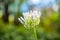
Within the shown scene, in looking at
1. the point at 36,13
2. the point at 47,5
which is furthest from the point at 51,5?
the point at 36,13

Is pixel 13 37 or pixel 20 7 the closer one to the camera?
pixel 13 37

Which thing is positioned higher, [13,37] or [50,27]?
[13,37]

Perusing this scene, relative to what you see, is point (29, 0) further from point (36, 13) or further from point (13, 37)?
point (36, 13)

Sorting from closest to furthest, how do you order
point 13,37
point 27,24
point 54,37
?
point 27,24 → point 13,37 → point 54,37

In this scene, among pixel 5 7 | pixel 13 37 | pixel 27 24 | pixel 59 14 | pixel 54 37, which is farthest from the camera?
pixel 59 14

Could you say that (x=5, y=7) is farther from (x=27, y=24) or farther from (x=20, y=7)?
(x=27, y=24)

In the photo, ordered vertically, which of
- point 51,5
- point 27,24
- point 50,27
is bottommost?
point 50,27

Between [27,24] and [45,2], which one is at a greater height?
[27,24]

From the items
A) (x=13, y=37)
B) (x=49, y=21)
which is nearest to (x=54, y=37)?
(x=13, y=37)

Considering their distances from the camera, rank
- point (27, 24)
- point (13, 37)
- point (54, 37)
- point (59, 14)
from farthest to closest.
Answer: point (59, 14)
point (54, 37)
point (13, 37)
point (27, 24)
